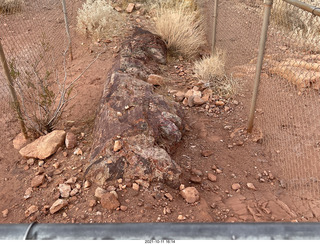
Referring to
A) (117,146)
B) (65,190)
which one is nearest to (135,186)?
(117,146)

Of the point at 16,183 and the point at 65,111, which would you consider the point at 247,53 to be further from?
the point at 16,183

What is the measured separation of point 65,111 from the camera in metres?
4.29

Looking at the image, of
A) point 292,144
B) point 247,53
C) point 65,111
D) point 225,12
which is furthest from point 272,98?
point 225,12

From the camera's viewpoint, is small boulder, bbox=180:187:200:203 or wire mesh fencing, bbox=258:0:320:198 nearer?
small boulder, bbox=180:187:200:203

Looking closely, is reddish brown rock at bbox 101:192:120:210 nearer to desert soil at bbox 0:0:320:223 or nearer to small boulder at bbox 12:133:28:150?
desert soil at bbox 0:0:320:223

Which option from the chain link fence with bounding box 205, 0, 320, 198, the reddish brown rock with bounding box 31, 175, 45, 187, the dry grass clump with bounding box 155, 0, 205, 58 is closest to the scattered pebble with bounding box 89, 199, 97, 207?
the reddish brown rock with bounding box 31, 175, 45, 187

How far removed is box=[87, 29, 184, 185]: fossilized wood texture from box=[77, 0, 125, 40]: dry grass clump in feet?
10.8

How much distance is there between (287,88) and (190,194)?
279cm

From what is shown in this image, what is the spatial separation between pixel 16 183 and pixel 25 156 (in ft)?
1.25

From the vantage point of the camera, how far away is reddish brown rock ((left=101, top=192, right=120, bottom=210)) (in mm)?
2531

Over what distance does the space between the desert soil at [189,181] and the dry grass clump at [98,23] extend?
236 cm

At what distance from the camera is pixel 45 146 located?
3428mm

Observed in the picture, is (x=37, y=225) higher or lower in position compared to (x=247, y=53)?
higher

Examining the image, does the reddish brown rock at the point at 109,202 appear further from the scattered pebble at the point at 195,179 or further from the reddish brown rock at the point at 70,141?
the reddish brown rock at the point at 70,141
